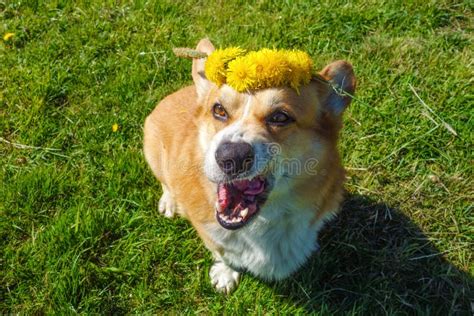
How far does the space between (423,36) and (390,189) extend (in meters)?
2.06

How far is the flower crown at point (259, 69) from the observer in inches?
121

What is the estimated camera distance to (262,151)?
302 cm

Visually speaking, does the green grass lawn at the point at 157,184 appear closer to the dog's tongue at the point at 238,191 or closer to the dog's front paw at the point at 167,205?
the dog's front paw at the point at 167,205

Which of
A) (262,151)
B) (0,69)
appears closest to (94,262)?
(262,151)

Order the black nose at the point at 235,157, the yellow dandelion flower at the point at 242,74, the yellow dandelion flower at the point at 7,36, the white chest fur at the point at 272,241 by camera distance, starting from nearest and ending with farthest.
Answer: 1. the black nose at the point at 235,157
2. the yellow dandelion flower at the point at 242,74
3. the white chest fur at the point at 272,241
4. the yellow dandelion flower at the point at 7,36

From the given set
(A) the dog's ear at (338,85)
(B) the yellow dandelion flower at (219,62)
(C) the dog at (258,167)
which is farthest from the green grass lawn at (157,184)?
(B) the yellow dandelion flower at (219,62)

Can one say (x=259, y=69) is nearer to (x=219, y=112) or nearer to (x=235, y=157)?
(x=219, y=112)

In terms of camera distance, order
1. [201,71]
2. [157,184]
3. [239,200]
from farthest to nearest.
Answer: [157,184]
[201,71]
[239,200]

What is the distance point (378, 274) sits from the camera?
4137 mm

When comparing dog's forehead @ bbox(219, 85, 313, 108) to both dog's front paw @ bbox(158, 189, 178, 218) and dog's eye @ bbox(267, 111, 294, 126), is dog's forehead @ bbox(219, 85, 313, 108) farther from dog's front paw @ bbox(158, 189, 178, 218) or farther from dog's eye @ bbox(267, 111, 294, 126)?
dog's front paw @ bbox(158, 189, 178, 218)

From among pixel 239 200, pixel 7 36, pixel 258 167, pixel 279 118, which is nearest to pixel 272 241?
pixel 239 200

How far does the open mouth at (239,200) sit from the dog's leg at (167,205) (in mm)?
1126

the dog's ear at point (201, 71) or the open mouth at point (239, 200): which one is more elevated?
the dog's ear at point (201, 71)

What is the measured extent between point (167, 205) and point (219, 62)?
1.75m
